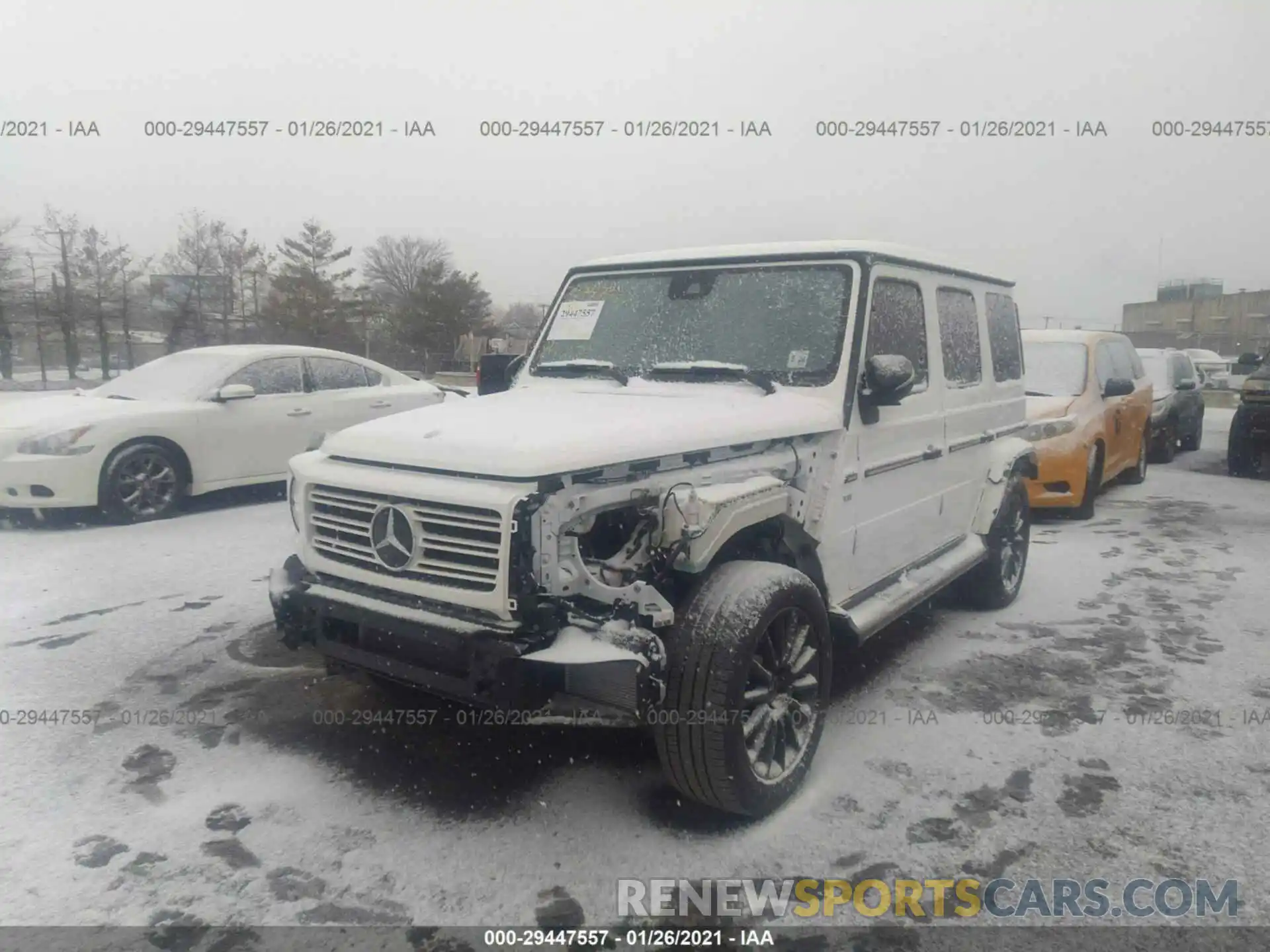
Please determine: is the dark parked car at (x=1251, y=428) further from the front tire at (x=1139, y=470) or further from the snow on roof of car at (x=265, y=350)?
the snow on roof of car at (x=265, y=350)

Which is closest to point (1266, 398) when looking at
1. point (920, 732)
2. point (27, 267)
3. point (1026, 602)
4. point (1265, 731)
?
point (1026, 602)

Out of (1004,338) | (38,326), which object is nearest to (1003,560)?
(1004,338)

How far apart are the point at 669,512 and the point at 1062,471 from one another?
601 centimetres

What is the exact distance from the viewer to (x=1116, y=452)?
28.7ft

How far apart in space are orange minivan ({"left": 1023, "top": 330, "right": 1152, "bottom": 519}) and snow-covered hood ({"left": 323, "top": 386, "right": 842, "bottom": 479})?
4.41m

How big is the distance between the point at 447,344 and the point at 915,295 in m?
9.79

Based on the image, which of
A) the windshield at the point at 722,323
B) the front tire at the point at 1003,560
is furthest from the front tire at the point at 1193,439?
the windshield at the point at 722,323

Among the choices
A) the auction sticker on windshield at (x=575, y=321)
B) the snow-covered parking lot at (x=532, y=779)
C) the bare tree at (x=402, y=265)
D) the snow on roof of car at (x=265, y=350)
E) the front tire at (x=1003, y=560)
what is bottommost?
the snow-covered parking lot at (x=532, y=779)

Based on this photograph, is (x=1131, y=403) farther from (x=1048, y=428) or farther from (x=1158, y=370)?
(x=1158, y=370)

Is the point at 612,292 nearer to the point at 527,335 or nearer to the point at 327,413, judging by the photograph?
the point at 527,335

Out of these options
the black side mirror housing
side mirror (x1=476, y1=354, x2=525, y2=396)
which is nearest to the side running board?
the black side mirror housing

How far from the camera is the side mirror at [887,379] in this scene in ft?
11.3

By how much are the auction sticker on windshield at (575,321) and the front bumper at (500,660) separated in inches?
68.9

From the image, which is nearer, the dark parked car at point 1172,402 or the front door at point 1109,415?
the front door at point 1109,415
